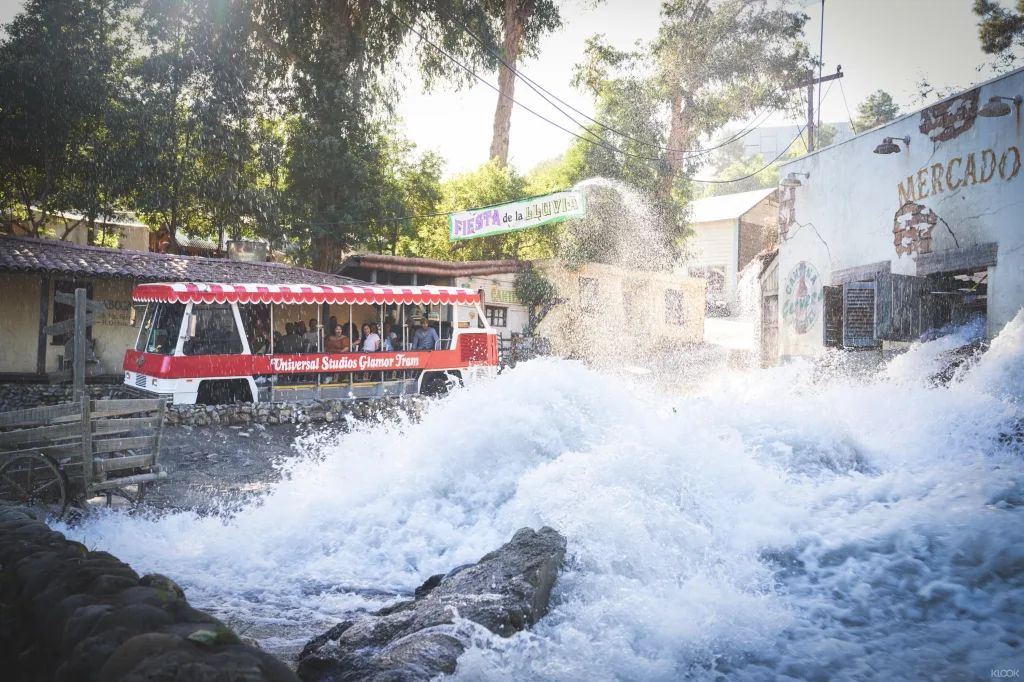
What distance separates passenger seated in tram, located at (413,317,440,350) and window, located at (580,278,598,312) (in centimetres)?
1105

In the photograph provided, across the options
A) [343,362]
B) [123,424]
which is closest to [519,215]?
[343,362]

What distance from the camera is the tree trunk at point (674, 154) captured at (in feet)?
91.4

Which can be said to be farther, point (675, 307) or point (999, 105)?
point (675, 307)

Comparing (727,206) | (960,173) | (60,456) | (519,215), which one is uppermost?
(727,206)

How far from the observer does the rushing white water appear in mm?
4195

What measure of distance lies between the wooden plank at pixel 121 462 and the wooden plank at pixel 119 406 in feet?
1.57

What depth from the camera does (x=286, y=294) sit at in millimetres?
13617

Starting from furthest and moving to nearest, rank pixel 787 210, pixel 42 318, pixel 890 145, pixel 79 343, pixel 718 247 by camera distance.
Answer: pixel 718 247
pixel 787 210
pixel 42 318
pixel 890 145
pixel 79 343

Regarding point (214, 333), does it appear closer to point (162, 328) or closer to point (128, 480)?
Result: point (162, 328)

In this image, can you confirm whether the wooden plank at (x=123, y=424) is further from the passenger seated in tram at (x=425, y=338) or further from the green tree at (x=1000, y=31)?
the green tree at (x=1000, y=31)

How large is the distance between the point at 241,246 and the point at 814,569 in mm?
24908

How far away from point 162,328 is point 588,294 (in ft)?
53.9

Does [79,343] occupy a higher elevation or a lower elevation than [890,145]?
lower

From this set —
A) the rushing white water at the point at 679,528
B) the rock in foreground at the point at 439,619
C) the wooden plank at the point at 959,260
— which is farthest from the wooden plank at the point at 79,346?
the wooden plank at the point at 959,260
